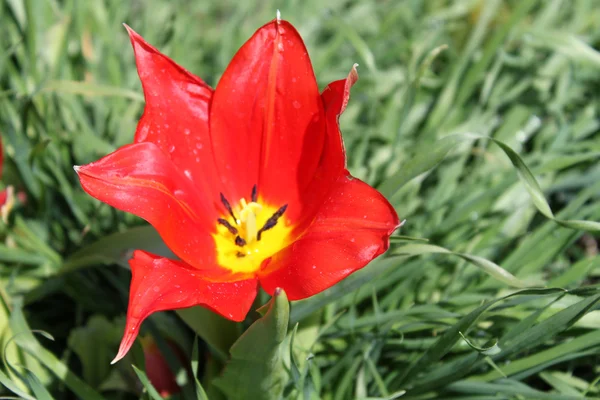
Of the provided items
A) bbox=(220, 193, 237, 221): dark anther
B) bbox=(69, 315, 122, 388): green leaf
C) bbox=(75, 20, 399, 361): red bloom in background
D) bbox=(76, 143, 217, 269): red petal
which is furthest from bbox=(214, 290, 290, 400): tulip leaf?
bbox=(69, 315, 122, 388): green leaf

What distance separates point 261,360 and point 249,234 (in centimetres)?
24

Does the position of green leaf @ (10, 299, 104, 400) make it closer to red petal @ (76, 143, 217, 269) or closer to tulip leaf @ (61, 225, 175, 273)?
tulip leaf @ (61, 225, 175, 273)

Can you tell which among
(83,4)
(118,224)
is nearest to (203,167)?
(118,224)

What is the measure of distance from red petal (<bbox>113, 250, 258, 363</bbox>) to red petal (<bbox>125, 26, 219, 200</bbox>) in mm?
218

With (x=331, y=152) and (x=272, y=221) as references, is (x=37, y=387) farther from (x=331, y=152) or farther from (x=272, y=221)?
(x=331, y=152)

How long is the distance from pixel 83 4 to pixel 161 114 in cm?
101

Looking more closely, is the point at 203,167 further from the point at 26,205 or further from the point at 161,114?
the point at 26,205

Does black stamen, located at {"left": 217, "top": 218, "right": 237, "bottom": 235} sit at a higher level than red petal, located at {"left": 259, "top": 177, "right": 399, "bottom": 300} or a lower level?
lower

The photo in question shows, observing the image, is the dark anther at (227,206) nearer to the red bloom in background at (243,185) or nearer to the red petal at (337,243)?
the red bloom in background at (243,185)

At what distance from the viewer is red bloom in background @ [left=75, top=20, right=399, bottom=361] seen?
945 mm

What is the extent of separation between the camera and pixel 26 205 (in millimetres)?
1679

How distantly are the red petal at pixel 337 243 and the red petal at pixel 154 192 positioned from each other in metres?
0.14

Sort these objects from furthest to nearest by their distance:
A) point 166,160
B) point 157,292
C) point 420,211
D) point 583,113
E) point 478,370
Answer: point 583,113, point 420,211, point 478,370, point 166,160, point 157,292

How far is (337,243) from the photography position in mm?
972
